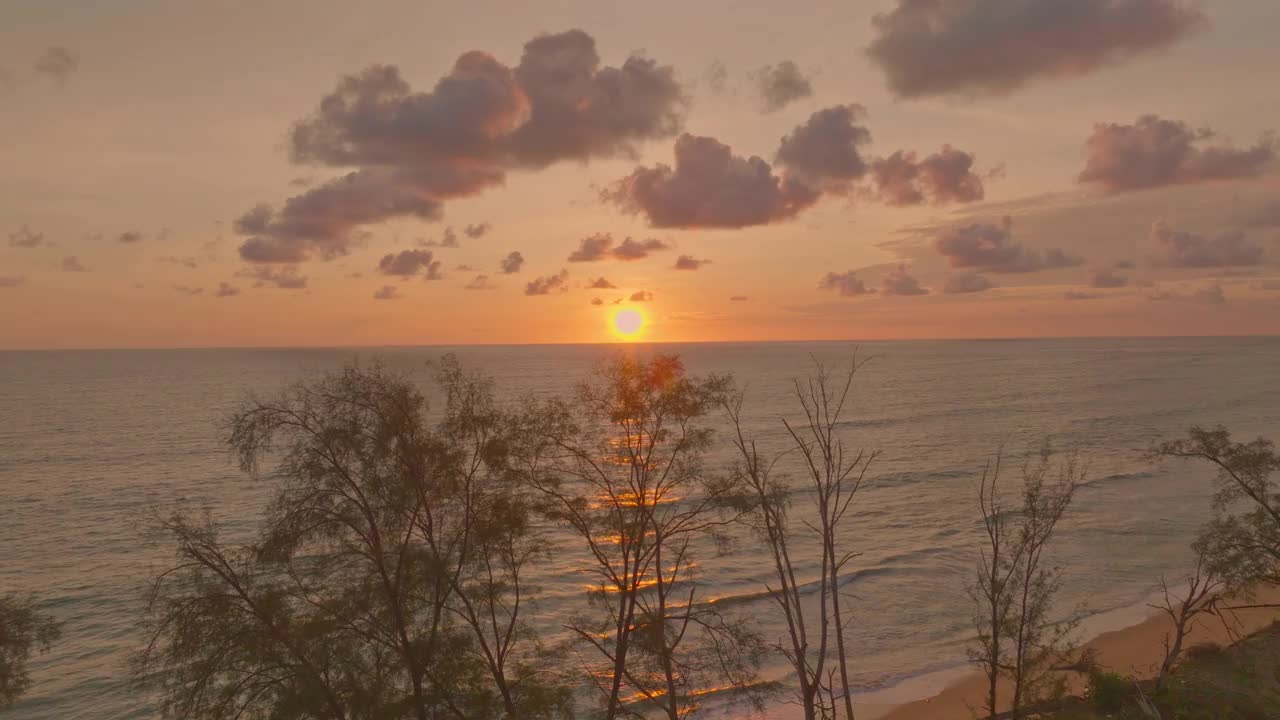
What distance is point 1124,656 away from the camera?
37219 mm

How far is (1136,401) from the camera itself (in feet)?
432

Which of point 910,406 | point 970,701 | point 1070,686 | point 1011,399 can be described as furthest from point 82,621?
point 1011,399

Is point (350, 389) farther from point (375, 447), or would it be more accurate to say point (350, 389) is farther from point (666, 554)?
point (666, 554)

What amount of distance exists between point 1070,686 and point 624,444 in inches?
926

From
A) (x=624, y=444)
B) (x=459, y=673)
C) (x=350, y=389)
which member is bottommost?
(x=459, y=673)

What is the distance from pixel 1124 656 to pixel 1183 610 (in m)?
15.0

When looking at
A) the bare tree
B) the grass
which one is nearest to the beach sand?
the bare tree

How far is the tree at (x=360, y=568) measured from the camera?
18.3 metres

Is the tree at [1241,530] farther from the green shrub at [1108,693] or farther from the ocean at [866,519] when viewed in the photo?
the ocean at [866,519]

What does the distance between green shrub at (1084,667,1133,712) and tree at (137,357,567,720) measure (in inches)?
830

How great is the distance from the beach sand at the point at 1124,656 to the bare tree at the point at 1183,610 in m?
0.64

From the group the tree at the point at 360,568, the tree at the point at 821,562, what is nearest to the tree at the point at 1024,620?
the tree at the point at 821,562

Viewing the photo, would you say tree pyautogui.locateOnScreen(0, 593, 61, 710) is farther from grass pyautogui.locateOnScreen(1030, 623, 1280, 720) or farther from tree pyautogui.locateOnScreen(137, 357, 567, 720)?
grass pyautogui.locateOnScreen(1030, 623, 1280, 720)

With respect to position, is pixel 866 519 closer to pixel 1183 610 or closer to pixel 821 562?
pixel 821 562
